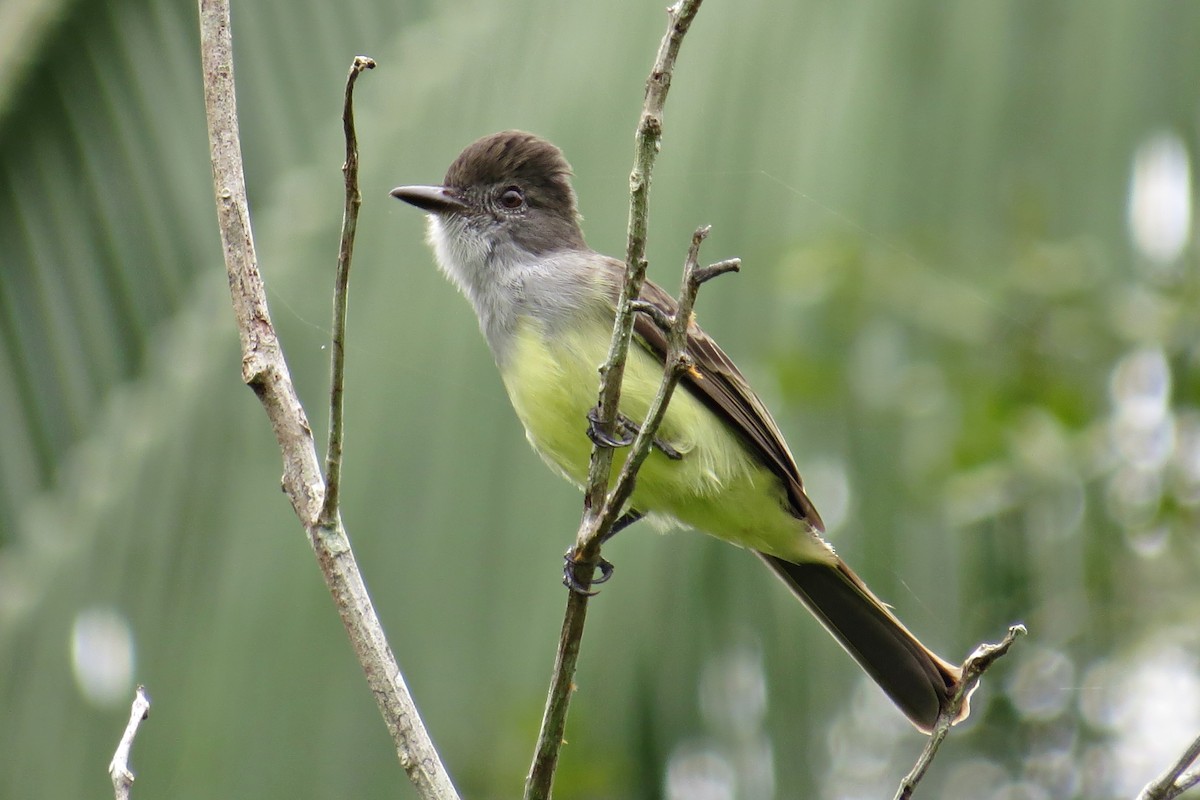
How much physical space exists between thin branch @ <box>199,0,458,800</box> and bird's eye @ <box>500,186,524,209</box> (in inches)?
74.0

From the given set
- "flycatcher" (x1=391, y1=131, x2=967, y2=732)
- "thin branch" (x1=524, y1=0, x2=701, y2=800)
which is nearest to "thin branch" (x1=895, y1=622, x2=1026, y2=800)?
"thin branch" (x1=524, y1=0, x2=701, y2=800)

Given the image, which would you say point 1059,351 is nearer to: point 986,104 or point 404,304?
point 986,104

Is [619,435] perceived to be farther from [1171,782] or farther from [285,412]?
[1171,782]

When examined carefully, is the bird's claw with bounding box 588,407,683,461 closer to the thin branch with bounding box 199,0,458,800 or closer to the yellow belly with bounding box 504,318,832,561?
the yellow belly with bounding box 504,318,832,561

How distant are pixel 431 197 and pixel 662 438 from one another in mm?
929

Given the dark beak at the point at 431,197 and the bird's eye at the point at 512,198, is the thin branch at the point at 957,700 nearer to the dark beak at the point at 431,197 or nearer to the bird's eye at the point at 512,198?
the dark beak at the point at 431,197

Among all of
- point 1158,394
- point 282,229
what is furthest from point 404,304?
point 1158,394

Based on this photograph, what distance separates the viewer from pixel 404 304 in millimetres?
3707

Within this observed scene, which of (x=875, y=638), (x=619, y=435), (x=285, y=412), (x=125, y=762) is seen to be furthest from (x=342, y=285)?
(x=875, y=638)

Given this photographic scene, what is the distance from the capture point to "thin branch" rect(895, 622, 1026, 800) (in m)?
2.16

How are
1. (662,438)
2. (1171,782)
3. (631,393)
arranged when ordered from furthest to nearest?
(662,438), (631,393), (1171,782)

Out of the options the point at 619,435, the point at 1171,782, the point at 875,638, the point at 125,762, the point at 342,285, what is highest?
the point at 342,285

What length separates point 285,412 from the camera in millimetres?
2248

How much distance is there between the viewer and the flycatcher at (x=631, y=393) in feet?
11.0
